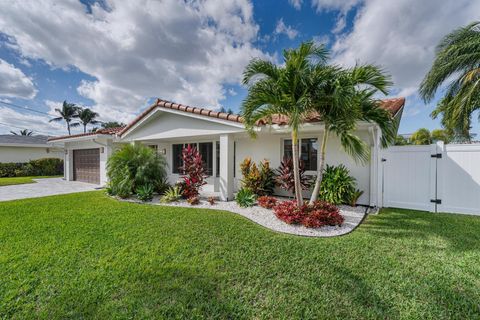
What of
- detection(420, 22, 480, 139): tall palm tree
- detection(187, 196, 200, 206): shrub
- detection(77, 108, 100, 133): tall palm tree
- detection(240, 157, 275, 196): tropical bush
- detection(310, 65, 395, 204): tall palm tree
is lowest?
detection(187, 196, 200, 206): shrub

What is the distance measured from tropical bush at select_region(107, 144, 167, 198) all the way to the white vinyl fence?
10408 millimetres

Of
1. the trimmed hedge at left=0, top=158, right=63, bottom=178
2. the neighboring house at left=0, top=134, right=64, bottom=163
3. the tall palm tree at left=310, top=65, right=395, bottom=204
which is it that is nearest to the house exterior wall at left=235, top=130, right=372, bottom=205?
the tall palm tree at left=310, top=65, right=395, bottom=204

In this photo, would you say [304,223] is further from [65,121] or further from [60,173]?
[65,121]

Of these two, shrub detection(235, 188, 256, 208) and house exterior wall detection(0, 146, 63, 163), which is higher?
house exterior wall detection(0, 146, 63, 163)

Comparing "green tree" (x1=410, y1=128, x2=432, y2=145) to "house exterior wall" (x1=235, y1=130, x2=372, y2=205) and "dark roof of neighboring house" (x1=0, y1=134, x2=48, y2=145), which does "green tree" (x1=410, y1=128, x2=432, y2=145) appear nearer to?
"house exterior wall" (x1=235, y1=130, x2=372, y2=205)

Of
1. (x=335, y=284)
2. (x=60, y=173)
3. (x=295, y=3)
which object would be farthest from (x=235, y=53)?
(x=60, y=173)

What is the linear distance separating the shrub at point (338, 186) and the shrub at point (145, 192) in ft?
25.1

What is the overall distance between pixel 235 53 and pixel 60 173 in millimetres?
25737

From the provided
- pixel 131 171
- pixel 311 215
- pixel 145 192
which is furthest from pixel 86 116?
pixel 311 215

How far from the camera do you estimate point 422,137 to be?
2445 cm

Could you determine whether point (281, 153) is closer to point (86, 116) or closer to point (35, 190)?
point (35, 190)

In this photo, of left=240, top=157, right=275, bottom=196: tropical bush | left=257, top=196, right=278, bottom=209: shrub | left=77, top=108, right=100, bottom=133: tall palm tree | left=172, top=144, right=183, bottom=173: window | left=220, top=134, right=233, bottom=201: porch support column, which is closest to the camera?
left=257, top=196, right=278, bottom=209: shrub

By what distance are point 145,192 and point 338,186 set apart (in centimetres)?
831

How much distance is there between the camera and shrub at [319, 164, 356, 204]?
7781mm
